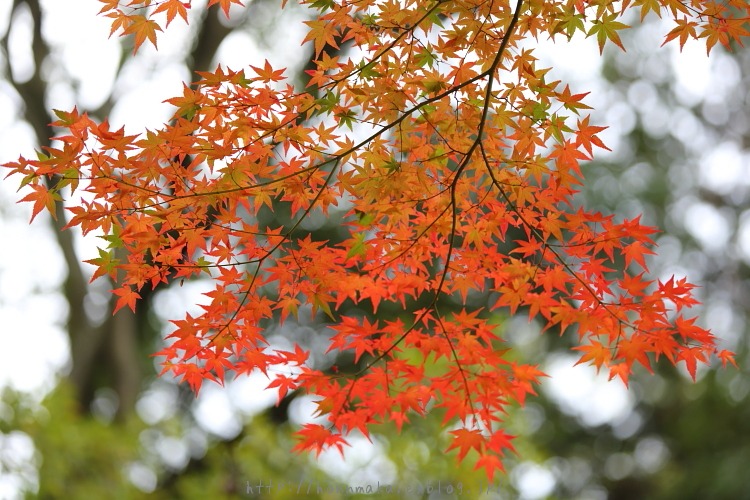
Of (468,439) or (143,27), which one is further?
(468,439)

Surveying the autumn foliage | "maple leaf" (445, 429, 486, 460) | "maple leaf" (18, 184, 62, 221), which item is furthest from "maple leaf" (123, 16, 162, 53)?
"maple leaf" (445, 429, 486, 460)

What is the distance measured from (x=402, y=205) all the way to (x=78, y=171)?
686 mm

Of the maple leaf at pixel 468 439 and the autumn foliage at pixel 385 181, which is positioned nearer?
the autumn foliage at pixel 385 181

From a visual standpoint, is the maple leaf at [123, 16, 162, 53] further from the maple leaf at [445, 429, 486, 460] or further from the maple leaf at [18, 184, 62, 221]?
the maple leaf at [445, 429, 486, 460]

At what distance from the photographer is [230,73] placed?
171cm

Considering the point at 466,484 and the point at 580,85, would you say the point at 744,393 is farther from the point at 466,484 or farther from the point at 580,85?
the point at 466,484

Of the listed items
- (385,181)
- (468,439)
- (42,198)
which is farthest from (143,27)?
(468,439)

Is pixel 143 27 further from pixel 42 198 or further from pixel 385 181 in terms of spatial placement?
pixel 385 181

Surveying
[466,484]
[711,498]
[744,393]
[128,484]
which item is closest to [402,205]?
[466,484]

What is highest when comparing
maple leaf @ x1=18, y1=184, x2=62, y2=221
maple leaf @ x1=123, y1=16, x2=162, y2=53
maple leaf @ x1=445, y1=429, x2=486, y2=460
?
maple leaf @ x1=123, y1=16, x2=162, y2=53

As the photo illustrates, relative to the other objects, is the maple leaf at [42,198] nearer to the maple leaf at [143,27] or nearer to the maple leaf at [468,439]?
the maple leaf at [143,27]

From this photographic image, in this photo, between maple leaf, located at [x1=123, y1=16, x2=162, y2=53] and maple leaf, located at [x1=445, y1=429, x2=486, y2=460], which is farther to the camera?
maple leaf, located at [x1=445, y1=429, x2=486, y2=460]

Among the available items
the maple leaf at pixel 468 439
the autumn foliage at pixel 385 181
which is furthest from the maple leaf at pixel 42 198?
the maple leaf at pixel 468 439

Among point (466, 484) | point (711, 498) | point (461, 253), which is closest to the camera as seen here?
point (461, 253)
